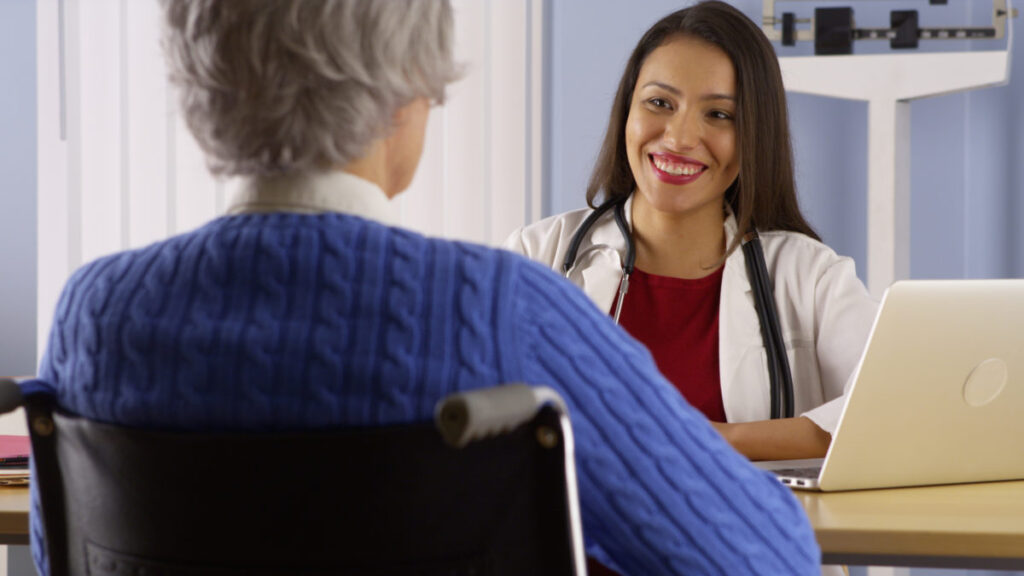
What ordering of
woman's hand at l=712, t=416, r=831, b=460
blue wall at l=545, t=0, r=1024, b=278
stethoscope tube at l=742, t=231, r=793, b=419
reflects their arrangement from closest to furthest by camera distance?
woman's hand at l=712, t=416, r=831, b=460, stethoscope tube at l=742, t=231, r=793, b=419, blue wall at l=545, t=0, r=1024, b=278

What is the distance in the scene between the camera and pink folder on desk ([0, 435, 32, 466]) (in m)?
1.42

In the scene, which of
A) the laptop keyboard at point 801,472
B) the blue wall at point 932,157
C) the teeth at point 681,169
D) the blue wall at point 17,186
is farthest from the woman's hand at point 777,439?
the blue wall at point 17,186

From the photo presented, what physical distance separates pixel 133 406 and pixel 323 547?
17 centimetres

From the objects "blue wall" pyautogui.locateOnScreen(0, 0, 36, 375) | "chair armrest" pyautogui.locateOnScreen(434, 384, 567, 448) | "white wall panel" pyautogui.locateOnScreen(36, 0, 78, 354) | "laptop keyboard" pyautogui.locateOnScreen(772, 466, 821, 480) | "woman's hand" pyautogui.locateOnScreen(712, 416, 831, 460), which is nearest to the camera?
"chair armrest" pyautogui.locateOnScreen(434, 384, 567, 448)

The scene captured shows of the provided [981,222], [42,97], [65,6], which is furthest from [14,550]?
[981,222]

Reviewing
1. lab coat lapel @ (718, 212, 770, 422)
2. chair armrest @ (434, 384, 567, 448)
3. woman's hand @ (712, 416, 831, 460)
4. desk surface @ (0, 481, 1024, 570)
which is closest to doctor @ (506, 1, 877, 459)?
lab coat lapel @ (718, 212, 770, 422)

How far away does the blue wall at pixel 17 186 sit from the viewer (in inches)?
117

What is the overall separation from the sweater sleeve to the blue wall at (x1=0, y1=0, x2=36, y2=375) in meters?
2.48

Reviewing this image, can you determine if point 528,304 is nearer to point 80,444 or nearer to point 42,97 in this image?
point 80,444

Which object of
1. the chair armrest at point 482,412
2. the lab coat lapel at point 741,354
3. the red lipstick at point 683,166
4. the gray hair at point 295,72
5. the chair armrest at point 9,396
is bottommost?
the lab coat lapel at point 741,354

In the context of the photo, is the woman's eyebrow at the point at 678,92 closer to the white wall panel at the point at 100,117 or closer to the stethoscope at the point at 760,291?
the stethoscope at the point at 760,291

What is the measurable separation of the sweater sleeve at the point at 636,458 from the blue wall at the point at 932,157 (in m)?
1.94

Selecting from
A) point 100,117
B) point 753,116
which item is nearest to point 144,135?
point 100,117

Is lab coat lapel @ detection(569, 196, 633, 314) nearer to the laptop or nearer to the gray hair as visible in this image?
the laptop
